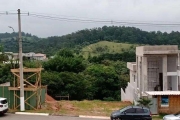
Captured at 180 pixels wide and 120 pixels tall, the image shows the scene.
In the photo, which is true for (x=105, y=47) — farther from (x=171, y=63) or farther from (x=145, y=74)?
(x=145, y=74)

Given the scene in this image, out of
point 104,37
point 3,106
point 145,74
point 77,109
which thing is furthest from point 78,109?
point 104,37

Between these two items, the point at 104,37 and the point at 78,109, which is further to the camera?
the point at 104,37

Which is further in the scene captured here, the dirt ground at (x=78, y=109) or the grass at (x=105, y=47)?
the grass at (x=105, y=47)

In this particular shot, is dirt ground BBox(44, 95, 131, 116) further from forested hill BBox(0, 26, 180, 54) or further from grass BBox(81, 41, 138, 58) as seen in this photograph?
forested hill BBox(0, 26, 180, 54)

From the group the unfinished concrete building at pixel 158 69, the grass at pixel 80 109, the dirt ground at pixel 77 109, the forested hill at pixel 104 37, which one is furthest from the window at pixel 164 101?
the forested hill at pixel 104 37

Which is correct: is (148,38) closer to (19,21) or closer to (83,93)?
(83,93)

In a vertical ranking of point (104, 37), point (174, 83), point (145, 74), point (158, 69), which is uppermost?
point (104, 37)

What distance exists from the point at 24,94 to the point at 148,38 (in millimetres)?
139014

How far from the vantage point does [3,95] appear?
95.0 feet

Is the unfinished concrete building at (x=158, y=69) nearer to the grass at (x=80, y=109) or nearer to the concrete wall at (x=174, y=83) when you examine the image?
the concrete wall at (x=174, y=83)

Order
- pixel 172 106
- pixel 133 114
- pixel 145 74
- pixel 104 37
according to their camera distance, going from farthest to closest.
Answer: pixel 104 37, pixel 145 74, pixel 172 106, pixel 133 114

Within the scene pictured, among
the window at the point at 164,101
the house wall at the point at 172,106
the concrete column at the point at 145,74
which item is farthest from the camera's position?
the concrete column at the point at 145,74

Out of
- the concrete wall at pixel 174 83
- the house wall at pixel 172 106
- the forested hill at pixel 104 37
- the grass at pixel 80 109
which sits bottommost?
the grass at pixel 80 109

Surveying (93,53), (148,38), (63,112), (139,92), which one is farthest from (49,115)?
(148,38)
